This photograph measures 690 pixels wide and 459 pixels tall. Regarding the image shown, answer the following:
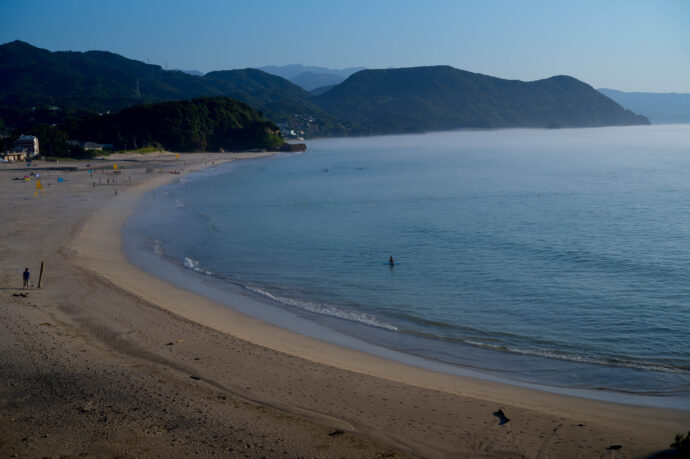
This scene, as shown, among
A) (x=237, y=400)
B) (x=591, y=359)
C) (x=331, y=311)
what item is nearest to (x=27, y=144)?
(x=331, y=311)

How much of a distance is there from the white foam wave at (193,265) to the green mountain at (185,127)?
82964mm

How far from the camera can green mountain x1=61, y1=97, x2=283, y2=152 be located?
3856 inches

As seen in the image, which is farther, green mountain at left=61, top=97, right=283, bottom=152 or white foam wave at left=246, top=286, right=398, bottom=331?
green mountain at left=61, top=97, right=283, bottom=152

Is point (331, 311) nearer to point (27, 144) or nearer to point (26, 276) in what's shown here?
point (26, 276)

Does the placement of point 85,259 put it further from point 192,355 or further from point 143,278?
point 192,355

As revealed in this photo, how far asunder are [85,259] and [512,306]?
56.1ft

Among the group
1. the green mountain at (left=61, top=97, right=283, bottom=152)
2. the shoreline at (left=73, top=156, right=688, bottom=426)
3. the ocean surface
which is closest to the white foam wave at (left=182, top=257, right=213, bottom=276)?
the ocean surface

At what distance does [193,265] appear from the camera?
22.2 metres

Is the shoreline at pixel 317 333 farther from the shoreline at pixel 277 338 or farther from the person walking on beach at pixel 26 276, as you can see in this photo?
the person walking on beach at pixel 26 276

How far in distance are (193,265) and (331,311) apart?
8.35 m

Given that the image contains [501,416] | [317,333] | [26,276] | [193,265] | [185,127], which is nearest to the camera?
[501,416]

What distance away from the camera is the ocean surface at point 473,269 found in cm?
1320

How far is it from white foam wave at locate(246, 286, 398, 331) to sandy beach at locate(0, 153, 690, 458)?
2201mm

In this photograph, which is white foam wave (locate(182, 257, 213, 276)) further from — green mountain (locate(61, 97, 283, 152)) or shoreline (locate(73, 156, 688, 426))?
green mountain (locate(61, 97, 283, 152))
